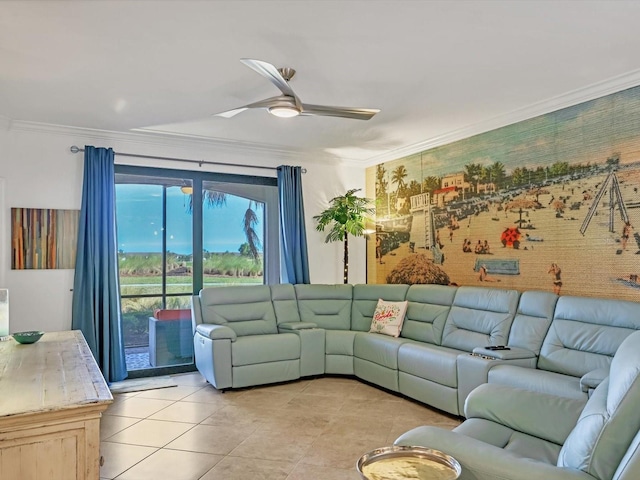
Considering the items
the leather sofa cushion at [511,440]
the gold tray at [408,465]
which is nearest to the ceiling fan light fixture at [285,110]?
the leather sofa cushion at [511,440]

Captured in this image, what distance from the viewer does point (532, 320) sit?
3.86 meters

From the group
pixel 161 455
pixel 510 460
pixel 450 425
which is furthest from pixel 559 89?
pixel 161 455

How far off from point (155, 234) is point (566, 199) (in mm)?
4202

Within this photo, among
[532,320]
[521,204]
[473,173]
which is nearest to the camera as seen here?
[532,320]

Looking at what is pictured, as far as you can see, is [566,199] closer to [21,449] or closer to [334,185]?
[334,185]

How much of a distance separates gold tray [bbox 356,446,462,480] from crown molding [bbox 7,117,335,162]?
14.5 feet

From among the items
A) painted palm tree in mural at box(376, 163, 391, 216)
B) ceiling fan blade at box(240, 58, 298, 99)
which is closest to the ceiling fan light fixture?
ceiling fan blade at box(240, 58, 298, 99)

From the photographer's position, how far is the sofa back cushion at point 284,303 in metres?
5.45

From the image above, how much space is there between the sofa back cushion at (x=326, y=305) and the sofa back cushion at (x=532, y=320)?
2.16 m

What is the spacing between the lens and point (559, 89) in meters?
3.86

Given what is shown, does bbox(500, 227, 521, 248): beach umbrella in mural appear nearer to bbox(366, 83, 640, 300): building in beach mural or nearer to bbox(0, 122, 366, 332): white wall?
bbox(366, 83, 640, 300): building in beach mural

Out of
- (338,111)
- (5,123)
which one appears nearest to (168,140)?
(5,123)

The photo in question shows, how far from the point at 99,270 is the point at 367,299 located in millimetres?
2944

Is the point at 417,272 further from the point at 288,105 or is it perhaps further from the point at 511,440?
the point at 511,440
